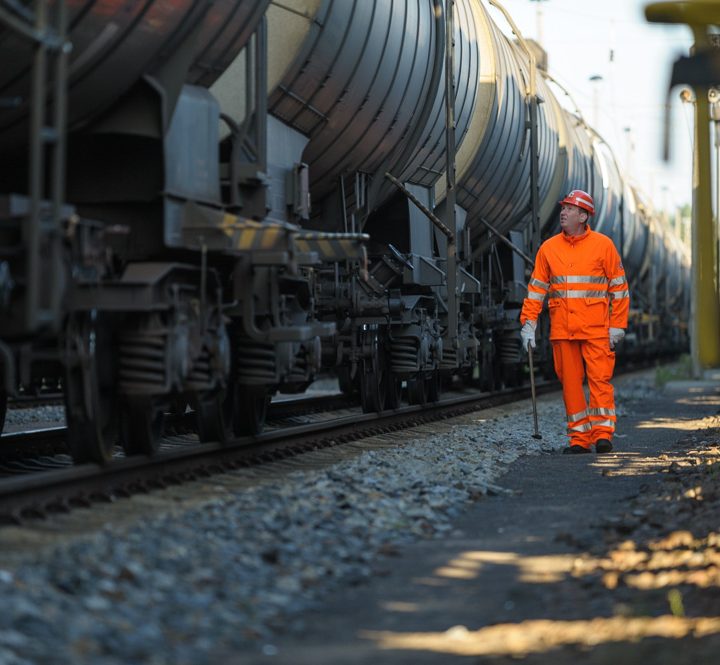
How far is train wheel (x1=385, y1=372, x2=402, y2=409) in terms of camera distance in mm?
13406

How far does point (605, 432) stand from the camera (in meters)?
10.1

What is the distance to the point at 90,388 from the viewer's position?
21.8 ft

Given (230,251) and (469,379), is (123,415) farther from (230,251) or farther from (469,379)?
(469,379)

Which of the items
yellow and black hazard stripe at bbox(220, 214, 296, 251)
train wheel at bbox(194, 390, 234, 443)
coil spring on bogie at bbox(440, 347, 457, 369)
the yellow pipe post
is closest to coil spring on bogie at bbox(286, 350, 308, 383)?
train wheel at bbox(194, 390, 234, 443)

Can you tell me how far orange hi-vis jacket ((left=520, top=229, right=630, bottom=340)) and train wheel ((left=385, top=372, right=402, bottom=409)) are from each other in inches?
124

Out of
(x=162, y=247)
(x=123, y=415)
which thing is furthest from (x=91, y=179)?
(x=123, y=415)

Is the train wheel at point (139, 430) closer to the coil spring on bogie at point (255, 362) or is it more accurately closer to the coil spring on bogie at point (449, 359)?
the coil spring on bogie at point (255, 362)

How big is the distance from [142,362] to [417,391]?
25.8 feet

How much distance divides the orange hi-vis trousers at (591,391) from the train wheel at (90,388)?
4.15m

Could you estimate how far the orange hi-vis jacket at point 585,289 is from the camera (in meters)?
10.3

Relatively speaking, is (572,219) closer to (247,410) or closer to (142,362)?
(247,410)

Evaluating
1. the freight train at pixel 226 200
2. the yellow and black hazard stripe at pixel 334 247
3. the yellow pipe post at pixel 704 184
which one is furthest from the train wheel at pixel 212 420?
the yellow pipe post at pixel 704 184

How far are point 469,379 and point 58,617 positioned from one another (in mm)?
17378

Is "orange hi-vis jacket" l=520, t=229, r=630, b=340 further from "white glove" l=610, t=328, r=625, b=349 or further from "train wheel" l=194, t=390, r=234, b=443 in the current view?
"train wheel" l=194, t=390, r=234, b=443
